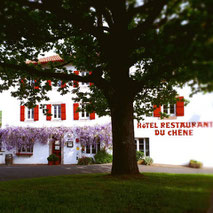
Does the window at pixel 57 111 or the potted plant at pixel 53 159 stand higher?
the window at pixel 57 111

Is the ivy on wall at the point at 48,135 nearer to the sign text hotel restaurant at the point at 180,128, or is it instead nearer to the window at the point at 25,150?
the window at the point at 25,150

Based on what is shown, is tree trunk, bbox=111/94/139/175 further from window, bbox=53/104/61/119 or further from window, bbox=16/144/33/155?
window, bbox=16/144/33/155

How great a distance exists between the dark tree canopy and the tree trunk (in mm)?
32

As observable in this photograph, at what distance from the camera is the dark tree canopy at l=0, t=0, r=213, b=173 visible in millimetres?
1418

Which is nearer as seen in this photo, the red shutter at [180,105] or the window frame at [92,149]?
the red shutter at [180,105]

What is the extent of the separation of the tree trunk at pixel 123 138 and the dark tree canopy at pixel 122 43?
0.03 meters

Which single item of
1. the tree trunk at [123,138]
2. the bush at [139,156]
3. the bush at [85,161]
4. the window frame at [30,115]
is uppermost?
the window frame at [30,115]

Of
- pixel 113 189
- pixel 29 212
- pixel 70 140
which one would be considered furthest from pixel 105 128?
pixel 29 212

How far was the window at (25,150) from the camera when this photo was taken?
23812mm

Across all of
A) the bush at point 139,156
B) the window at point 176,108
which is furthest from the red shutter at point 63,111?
the window at point 176,108

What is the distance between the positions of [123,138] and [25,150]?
18.4m

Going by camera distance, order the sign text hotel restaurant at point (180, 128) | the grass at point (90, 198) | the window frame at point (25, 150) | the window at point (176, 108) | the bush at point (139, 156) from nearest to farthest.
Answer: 1. the sign text hotel restaurant at point (180, 128)
2. the window at point (176, 108)
3. the grass at point (90, 198)
4. the bush at point (139, 156)
5. the window frame at point (25, 150)

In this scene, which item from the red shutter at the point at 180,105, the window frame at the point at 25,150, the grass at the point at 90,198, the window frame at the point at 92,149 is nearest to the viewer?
the red shutter at the point at 180,105

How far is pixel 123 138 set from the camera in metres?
8.05
